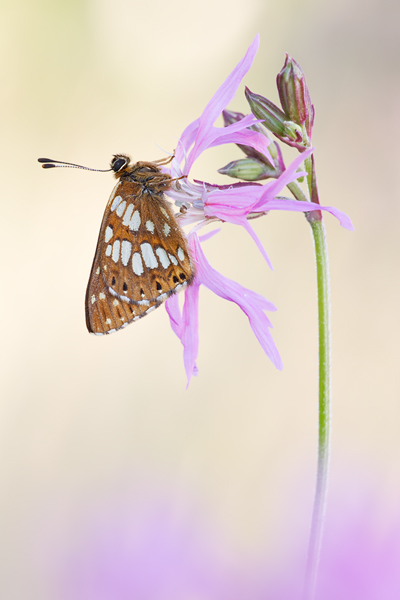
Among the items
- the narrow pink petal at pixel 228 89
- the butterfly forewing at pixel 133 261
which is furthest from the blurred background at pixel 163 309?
the narrow pink petal at pixel 228 89

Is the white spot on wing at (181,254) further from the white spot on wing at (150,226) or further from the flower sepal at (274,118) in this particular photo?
the flower sepal at (274,118)

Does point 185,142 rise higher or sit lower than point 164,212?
higher

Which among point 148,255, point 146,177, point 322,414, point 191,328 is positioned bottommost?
point 322,414

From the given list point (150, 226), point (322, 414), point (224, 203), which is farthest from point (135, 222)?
point (322, 414)

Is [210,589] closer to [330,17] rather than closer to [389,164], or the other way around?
[389,164]

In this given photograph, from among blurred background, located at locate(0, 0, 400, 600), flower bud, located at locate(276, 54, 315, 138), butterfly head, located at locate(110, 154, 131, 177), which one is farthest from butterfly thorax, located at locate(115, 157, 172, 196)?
blurred background, located at locate(0, 0, 400, 600)

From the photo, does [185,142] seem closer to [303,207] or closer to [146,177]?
[146,177]
